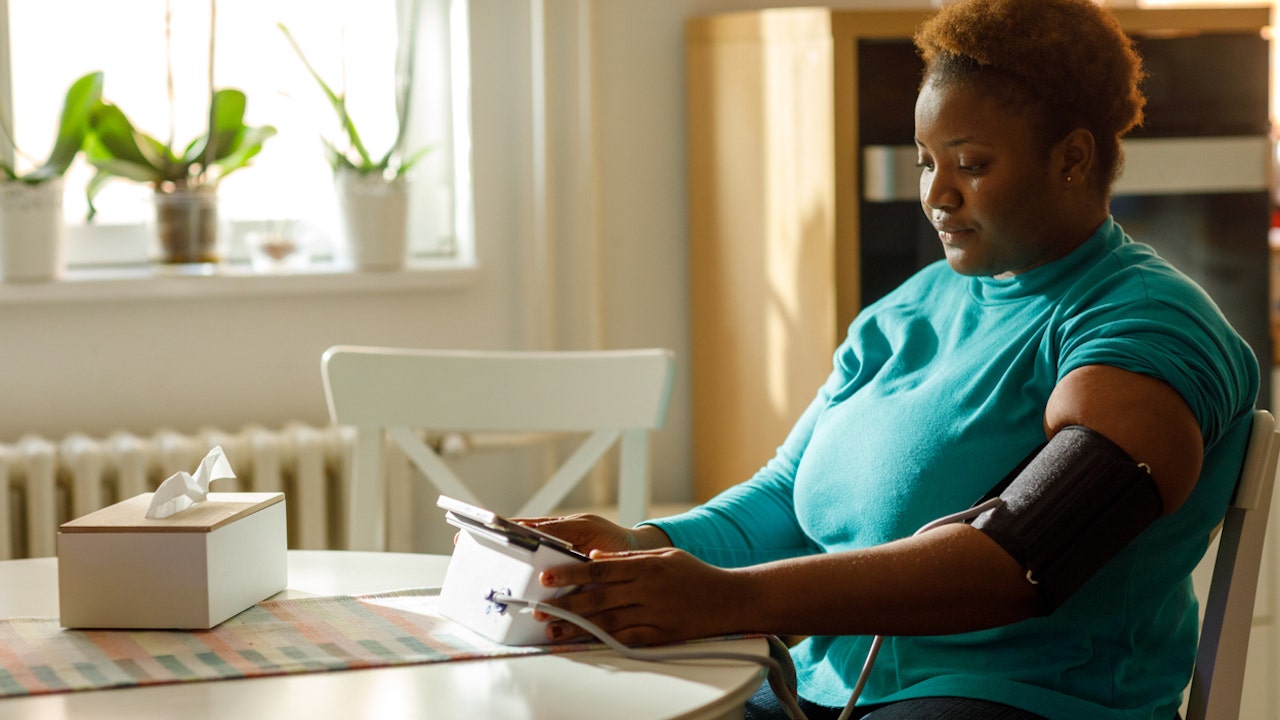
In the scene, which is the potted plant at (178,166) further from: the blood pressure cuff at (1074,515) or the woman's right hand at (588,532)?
the blood pressure cuff at (1074,515)

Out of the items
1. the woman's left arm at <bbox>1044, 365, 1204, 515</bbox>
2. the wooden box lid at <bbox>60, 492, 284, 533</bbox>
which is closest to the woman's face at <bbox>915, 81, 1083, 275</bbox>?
the woman's left arm at <bbox>1044, 365, 1204, 515</bbox>

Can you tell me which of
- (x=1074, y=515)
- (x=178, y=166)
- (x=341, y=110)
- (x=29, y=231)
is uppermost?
(x=341, y=110)

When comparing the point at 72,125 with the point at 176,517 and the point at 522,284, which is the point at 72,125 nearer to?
the point at 522,284

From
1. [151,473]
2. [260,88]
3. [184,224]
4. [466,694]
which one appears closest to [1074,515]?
[466,694]

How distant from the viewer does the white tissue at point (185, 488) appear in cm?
110

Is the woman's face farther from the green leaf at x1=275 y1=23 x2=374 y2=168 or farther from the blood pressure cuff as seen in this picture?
the green leaf at x1=275 y1=23 x2=374 y2=168

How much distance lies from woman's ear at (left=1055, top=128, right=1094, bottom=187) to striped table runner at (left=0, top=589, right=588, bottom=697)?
666 mm

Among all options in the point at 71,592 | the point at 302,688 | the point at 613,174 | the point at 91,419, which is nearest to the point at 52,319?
the point at 91,419

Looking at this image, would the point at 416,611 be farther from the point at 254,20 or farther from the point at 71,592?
the point at 254,20

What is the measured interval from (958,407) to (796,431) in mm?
278

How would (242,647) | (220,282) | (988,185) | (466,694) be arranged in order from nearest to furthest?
(466,694) → (242,647) → (988,185) → (220,282)

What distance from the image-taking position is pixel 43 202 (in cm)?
238

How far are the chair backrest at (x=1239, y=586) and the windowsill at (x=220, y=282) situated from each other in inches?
66.9

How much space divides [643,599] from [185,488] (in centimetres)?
40
